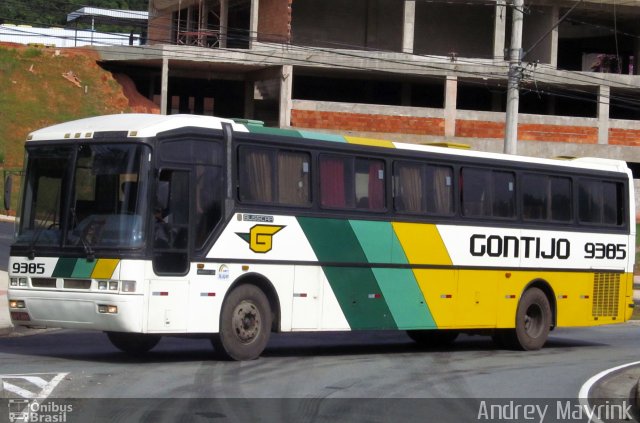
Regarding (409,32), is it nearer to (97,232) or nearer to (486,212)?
(486,212)

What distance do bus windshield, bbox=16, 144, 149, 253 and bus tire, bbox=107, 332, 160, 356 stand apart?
6.46ft

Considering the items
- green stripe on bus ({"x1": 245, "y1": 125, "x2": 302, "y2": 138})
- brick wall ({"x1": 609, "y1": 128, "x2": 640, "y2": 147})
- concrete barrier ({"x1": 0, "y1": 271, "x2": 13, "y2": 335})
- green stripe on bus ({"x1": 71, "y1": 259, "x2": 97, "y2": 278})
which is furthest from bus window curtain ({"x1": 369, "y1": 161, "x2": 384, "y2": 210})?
brick wall ({"x1": 609, "y1": 128, "x2": 640, "y2": 147})

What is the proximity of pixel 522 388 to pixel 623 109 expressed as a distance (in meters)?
49.8

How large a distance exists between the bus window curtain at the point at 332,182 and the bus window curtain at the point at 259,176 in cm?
102

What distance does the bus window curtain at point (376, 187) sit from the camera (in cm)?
1723

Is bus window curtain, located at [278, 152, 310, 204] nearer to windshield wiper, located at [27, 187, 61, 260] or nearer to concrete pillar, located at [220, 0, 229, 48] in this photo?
windshield wiper, located at [27, 187, 61, 260]

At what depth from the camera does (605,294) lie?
21.1 meters

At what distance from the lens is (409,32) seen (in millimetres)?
54469

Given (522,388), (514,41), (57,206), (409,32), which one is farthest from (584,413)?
(409,32)

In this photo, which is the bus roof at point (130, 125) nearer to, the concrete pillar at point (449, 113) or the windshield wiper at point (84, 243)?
the windshield wiper at point (84, 243)

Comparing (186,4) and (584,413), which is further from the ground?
(186,4)

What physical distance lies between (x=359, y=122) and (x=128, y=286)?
38.8 m

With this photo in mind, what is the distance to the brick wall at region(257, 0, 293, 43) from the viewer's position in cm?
5334

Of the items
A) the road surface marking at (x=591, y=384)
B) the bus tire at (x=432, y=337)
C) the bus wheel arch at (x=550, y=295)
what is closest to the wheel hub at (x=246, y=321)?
the road surface marking at (x=591, y=384)
